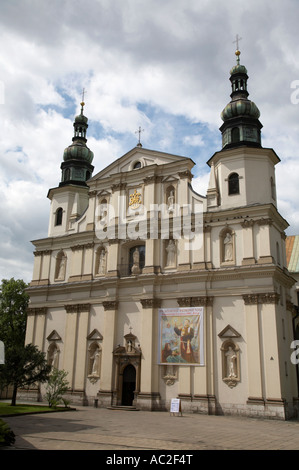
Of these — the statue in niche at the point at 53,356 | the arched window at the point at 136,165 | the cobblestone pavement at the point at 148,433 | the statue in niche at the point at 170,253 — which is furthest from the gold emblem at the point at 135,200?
the cobblestone pavement at the point at 148,433

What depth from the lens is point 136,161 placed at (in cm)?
3284

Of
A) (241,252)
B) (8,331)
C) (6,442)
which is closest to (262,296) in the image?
(241,252)

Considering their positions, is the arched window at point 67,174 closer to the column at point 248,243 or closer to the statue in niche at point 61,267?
the statue in niche at point 61,267

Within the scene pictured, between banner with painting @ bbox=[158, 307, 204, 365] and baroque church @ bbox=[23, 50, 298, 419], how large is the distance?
0.22 feet

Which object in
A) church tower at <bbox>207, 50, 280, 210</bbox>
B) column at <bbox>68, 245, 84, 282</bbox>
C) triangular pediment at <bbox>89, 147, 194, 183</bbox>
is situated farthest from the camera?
column at <bbox>68, 245, 84, 282</bbox>

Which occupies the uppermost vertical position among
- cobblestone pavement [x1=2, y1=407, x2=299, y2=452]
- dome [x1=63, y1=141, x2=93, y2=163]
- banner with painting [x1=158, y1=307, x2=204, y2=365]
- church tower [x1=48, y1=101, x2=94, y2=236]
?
dome [x1=63, y1=141, x2=93, y2=163]

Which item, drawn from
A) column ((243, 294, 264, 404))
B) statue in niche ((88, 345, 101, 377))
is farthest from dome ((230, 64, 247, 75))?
statue in niche ((88, 345, 101, 377))

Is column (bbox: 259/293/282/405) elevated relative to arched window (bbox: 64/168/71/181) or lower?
lower

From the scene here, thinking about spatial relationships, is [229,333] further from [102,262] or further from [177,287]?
[102,262]

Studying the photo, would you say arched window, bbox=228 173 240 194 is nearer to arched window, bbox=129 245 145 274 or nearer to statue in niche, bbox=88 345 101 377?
arched window, bbox=129 245 145 274

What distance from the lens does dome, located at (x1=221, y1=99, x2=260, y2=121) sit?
30.6 m

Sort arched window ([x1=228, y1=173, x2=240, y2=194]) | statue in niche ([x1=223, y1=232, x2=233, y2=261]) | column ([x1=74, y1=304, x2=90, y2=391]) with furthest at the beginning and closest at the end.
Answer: column ([x1=74, y1=304, x2=90, y2=391]) < arched window ([x1=228, y1=173, x2=240, y2=194]) < statue in niche ([x1=223, y1=232, x2=233, y2=261])

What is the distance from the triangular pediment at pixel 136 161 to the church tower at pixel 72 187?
9.77ft
